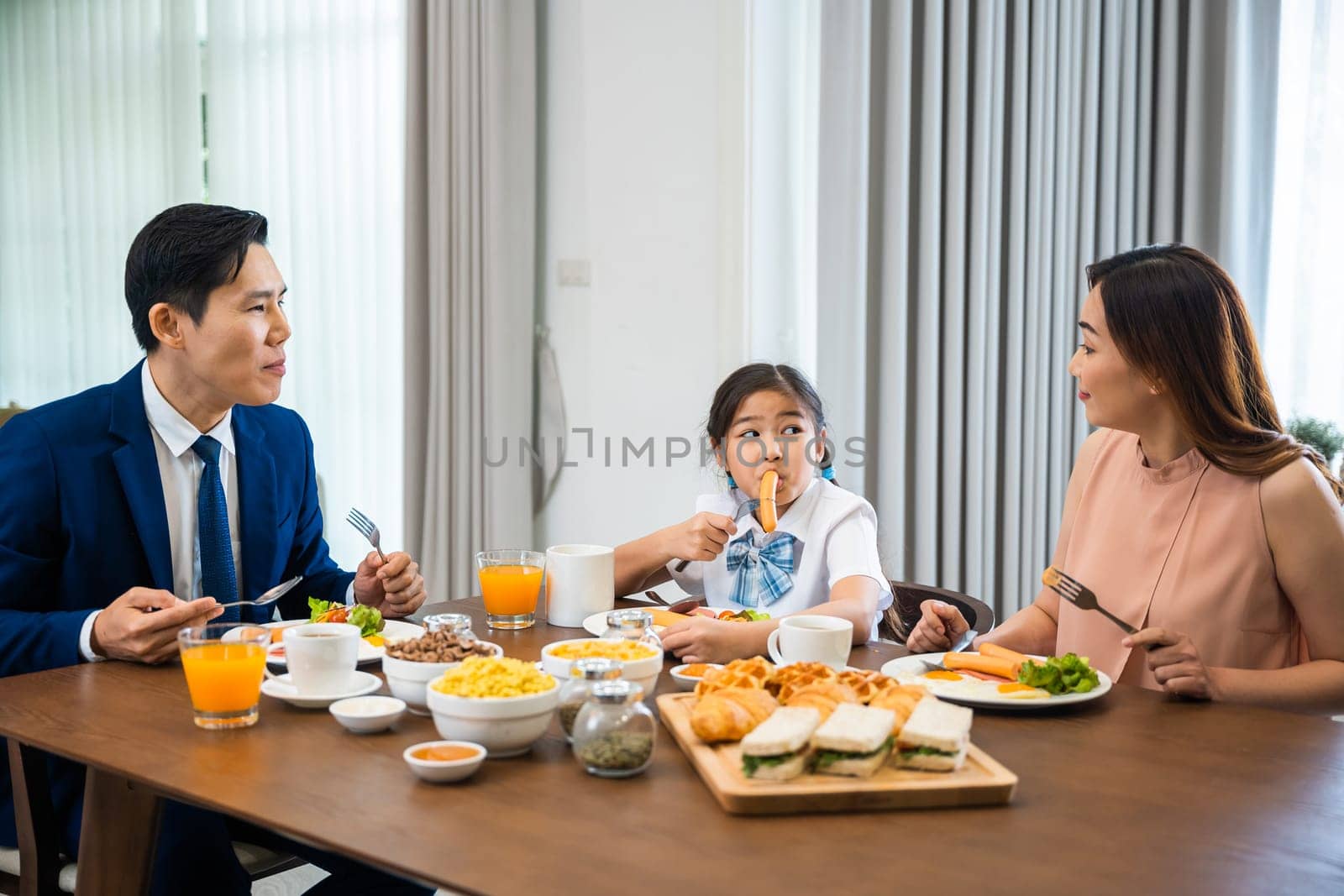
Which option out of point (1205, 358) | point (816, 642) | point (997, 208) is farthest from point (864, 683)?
point (997, 208)

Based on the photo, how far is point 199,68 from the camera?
511cm

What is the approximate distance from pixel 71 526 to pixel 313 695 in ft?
2.23

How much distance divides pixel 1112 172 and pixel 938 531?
3.67 feet

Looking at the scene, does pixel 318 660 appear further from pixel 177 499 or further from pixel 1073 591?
pixel 1073 591

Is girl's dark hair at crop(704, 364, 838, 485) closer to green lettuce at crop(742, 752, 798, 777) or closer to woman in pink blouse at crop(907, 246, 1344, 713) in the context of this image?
woman in pink blouse at crop(907, 246, 1344, 713)

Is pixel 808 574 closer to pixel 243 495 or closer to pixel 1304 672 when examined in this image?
pixel 1304 672

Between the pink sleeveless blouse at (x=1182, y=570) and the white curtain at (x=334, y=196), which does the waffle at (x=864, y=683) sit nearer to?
the pink sleeveless blouse at (x=1182, y=570)

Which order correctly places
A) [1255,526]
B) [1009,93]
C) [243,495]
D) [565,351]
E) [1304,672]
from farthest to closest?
[565,351] → [1009,93] → [243,495] → [1255,526] → [1304,672]

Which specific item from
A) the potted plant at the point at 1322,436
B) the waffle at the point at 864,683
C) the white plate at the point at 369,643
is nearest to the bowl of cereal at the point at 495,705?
the white plate at the point at 369,643

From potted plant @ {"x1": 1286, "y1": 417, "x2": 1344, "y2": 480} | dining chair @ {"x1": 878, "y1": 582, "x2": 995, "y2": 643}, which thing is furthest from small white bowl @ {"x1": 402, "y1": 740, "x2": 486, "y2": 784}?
potted plant @ {"x1": 1286, "y1": 417, "x2": 1344, "y2": 480}

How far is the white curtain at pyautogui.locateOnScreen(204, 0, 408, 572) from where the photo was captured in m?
4.53

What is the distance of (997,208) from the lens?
10.7 ft

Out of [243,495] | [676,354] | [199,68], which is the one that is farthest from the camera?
Answer: [199,68]

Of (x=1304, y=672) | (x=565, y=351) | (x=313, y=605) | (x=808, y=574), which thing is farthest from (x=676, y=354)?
(x=1304, y=672)
